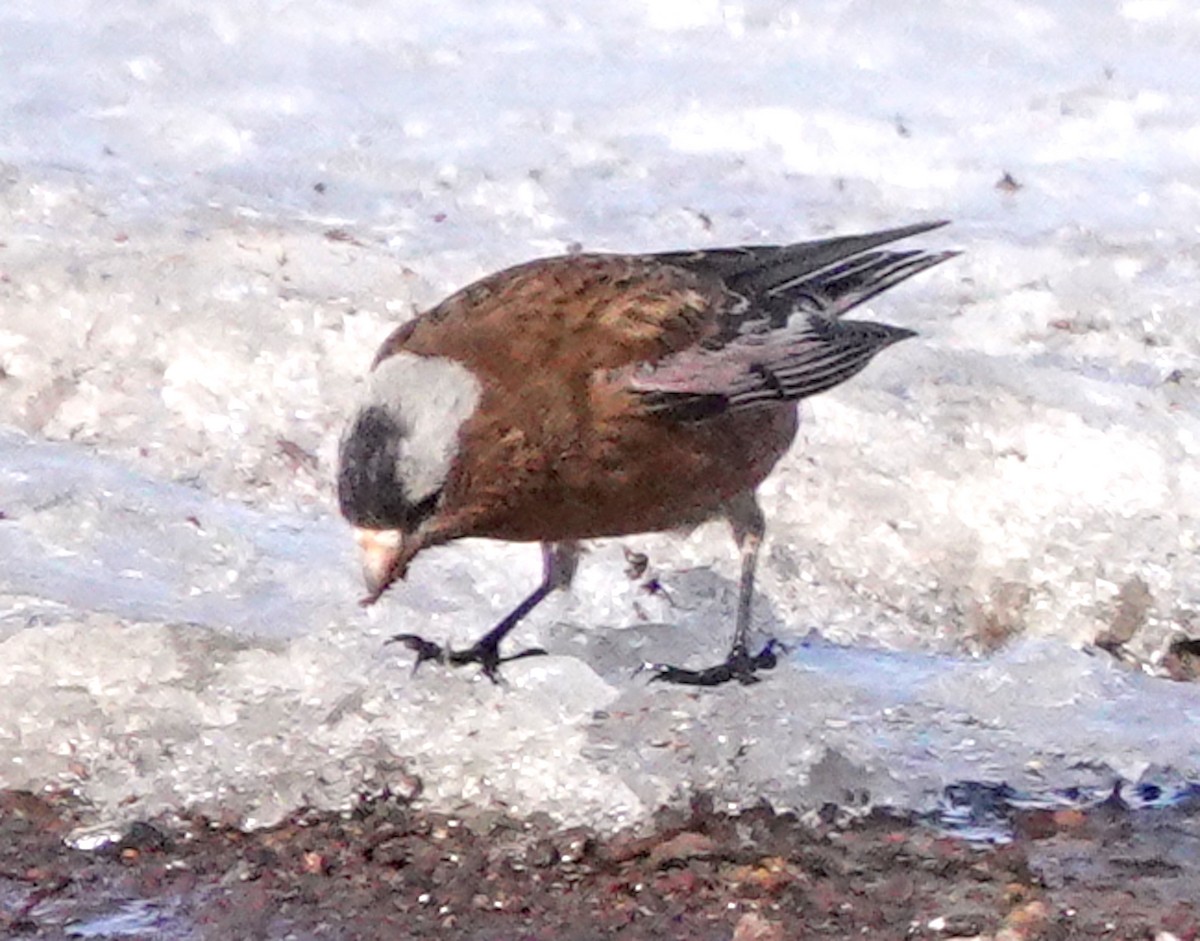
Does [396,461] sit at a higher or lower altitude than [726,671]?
higher

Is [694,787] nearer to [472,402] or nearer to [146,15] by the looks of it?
[472,402]

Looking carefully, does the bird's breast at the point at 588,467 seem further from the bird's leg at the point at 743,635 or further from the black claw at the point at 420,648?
A: the black claw at the point at 420,648

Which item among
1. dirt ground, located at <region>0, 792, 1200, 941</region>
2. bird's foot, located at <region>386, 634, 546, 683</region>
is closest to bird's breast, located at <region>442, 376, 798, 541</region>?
bird's foot, located at <region>386, 634, 546, 683</region>

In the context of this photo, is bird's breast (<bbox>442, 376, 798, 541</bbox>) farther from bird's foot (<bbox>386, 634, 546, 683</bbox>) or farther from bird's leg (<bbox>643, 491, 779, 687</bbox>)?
bird's foot (<bbox>386, 634, 546, 683</bbox>)

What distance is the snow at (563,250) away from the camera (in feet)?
15.4

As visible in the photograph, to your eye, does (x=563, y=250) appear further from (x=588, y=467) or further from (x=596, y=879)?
(x=596, y=879)

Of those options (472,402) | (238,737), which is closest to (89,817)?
(238,737)

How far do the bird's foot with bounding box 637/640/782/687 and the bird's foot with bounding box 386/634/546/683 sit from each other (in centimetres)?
26

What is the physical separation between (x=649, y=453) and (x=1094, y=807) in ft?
3.73

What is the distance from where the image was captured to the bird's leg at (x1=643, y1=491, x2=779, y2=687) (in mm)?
5098

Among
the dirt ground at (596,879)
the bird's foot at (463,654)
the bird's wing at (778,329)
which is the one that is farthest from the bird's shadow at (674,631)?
the dirt ground at (596,879)

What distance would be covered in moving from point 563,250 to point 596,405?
8.42 ft

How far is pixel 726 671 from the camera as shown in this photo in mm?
5109

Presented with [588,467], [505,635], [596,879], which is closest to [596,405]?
[588,467]
